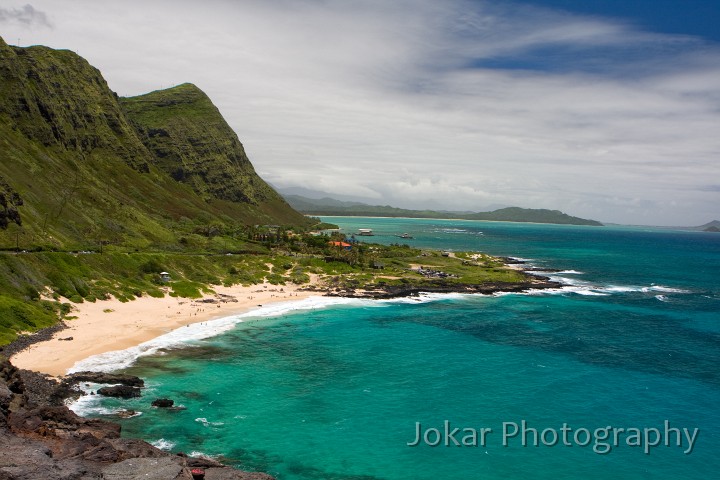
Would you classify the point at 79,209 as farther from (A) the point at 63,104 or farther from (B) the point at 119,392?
(B) the point at 119,392

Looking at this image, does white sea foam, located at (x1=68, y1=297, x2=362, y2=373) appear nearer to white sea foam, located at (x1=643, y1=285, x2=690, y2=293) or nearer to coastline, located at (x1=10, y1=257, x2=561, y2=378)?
coastline, located at (x1=10, y1=257, x2=561, y2=378)

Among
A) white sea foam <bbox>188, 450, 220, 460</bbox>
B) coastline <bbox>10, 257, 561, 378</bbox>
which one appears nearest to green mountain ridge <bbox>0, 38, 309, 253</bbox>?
coastline <bbox>10, 257, 561, 378</bbox>

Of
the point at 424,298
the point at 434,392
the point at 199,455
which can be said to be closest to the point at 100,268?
the point at 199,455

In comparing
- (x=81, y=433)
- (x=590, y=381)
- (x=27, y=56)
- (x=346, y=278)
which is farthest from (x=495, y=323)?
(x=27, y=56)

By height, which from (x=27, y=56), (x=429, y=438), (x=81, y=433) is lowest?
(x=429, y=438)

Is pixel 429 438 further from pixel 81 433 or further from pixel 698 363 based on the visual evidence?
pixel 698 363

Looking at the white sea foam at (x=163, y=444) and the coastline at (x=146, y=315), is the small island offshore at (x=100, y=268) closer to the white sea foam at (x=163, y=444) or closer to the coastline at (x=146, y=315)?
the coastline at (x=146, y=315)

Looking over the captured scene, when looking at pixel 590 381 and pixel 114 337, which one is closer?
pixel 590 381
